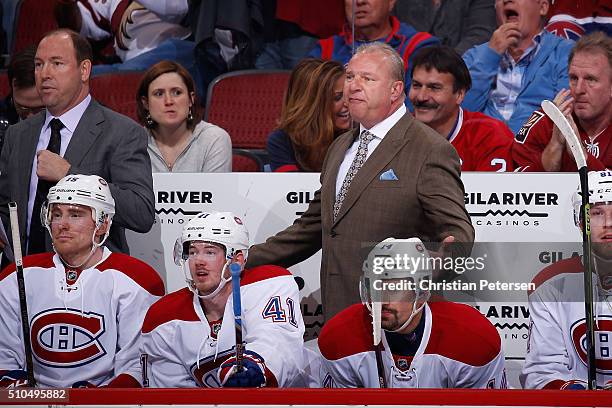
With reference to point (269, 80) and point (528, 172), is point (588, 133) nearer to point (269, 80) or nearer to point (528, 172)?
point (528, 172)

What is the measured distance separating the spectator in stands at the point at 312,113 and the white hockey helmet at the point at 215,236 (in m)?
0.82

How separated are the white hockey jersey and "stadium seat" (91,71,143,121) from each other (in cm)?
10

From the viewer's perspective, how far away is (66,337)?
3.54m

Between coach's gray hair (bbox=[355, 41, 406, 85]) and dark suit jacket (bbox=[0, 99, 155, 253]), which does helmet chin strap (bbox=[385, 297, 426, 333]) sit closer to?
coach's gray hair (bbox=[355, 41, 406, 85])

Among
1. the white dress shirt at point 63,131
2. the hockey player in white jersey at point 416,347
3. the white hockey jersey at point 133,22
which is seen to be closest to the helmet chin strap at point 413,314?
the hockey player in white jersey at point 416,347

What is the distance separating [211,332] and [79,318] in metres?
0.42

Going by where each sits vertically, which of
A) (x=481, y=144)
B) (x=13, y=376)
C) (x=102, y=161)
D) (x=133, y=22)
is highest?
(x=133, y=22)

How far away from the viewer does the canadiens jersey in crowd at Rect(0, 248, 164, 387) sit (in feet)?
11.5

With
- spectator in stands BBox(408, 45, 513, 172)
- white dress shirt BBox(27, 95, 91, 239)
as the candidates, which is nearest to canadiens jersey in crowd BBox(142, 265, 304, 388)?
white dress shirt BBox(27, 95, 91, 239)

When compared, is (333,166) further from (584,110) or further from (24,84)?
(24,84)

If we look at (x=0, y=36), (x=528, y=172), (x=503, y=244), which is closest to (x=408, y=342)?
(x=503, y=244)

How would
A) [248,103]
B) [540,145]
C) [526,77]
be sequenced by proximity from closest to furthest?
[540,145] → [526,77] → [248,103]

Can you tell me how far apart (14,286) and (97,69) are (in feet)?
5.04

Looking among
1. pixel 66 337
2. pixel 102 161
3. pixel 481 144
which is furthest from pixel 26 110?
pixel 481 144
